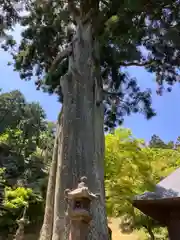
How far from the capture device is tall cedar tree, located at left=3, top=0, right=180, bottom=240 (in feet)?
21.0

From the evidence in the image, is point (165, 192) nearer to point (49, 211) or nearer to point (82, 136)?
point (82, 136)

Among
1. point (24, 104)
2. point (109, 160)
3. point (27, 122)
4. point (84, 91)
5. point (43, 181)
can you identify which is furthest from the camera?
point (24, 104)

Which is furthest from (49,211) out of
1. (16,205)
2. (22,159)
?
(22,159)

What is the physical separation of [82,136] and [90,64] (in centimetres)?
242

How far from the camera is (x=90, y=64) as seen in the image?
8.34 m

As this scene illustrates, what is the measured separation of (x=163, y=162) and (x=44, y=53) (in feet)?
20.2

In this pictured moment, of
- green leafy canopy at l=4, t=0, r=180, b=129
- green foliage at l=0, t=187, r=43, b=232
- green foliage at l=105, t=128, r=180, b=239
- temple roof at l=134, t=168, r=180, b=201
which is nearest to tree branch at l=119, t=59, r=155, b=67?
green leafy canopy at l=4, t=0, r=180, b=129

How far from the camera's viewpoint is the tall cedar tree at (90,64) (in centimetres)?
641

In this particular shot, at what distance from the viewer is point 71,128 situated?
274 inches

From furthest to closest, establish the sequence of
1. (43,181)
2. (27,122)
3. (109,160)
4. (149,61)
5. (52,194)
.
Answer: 1. (27,122)
2. (43,181)
3. (109,160)
4. (149,61)
5. (52,194)

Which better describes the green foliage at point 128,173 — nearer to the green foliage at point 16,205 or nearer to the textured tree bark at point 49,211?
the textured tree bark at point 49,211

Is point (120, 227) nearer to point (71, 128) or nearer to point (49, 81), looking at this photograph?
point (49, 81)

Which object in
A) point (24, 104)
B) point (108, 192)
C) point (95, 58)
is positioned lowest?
point (108, 192)

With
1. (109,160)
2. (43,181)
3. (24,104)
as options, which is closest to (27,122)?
(24,104)
